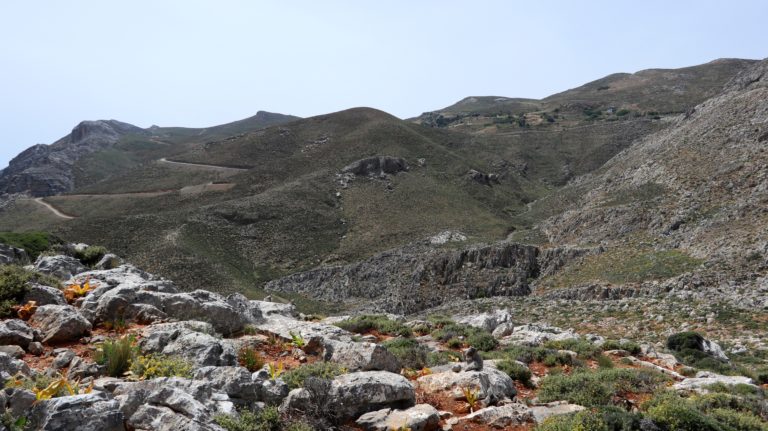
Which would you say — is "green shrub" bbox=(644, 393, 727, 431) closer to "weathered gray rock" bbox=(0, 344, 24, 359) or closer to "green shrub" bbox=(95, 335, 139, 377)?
"green shrub" bbox=(95, 335, 139, 377)

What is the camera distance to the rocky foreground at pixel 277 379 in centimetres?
698

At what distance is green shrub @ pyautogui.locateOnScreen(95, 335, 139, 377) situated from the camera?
30.1ft

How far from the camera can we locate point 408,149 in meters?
99.9

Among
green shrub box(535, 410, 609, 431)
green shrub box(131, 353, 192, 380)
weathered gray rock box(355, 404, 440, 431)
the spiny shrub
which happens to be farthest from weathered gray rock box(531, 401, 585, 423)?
the spiny shrub

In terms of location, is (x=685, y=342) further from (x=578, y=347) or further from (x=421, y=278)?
(x=421, y=278)

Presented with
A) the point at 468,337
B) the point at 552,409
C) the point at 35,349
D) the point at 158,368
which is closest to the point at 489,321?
the point at 468,337

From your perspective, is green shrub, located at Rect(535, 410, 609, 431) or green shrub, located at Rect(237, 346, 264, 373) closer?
green shrub, located at Rect(535, 410, 609, 431)

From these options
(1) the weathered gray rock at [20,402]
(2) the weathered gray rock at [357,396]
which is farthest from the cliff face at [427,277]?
(1) the weathered gray rock at [20,402]

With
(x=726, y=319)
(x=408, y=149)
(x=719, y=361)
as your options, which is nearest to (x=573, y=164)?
(x=408, y=149)

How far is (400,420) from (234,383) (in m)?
2.91

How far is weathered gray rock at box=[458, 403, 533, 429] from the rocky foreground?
2cm

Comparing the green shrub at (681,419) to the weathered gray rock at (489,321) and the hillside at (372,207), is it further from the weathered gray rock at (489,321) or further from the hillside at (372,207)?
the hillside at (372,207)

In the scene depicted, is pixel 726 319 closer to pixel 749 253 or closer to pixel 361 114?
pixel 749 253

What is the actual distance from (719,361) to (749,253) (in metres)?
15.9
